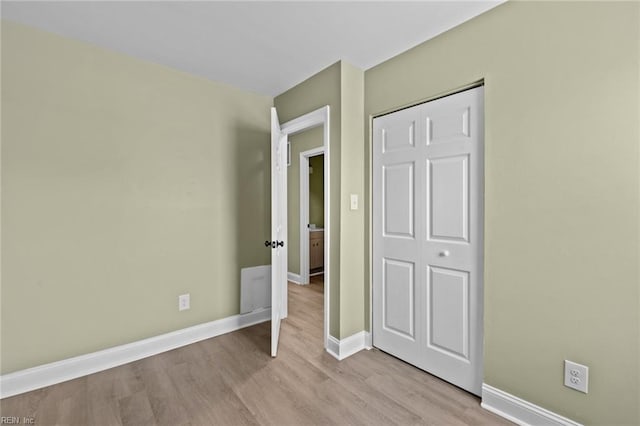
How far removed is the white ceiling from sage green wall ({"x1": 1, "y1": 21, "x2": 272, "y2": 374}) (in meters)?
0.23

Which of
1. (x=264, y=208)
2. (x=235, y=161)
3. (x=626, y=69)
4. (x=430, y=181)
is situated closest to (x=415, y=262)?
(x=430, y=181)

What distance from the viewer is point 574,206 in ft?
4.78

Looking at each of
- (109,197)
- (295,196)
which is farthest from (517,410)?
(295,196)

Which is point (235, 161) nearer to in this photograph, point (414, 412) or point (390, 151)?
point (390, 151)

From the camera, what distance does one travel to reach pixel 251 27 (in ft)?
6.27

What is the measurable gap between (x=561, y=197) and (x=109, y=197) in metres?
2.94

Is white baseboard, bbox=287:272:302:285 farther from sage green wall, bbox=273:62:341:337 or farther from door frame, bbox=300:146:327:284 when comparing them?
sage green wall, bbox=273:62:341:337

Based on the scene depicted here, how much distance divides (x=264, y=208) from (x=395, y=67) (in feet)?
6.05

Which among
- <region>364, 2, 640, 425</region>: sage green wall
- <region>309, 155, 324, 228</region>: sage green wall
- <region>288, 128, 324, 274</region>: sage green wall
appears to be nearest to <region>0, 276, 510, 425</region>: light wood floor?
<region>364, 2, 640, 425</region>: sage green wall

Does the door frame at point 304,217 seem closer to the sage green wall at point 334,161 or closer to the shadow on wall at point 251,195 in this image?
the shadow on wall at point 251,195

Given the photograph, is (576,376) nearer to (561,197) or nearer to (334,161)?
(561,197)

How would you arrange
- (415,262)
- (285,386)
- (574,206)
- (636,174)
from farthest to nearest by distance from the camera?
(415,262)
(285,386)
(574,206)
(636,174)

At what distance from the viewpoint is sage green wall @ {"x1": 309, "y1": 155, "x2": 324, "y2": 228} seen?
5.32m

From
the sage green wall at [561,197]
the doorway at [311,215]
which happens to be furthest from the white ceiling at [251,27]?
the doorway at [311,215]
